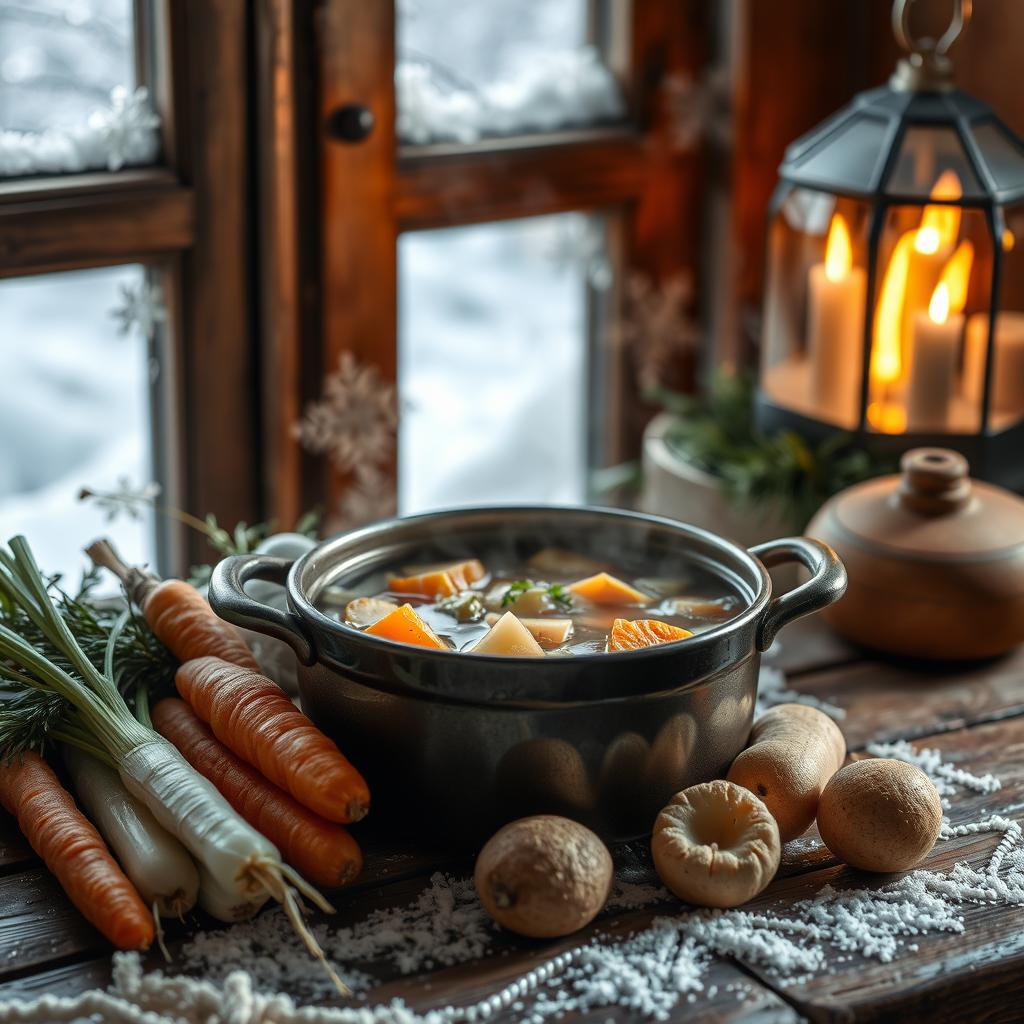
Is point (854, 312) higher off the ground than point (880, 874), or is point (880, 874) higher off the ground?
point (854, 312)

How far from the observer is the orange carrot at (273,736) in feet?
3.56

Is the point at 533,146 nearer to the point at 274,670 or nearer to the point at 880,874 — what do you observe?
the point at 274,670

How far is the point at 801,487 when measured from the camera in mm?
1776

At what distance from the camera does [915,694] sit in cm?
146

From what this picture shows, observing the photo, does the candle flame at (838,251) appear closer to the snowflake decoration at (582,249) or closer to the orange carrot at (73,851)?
the snowflake decoration at (582,249)

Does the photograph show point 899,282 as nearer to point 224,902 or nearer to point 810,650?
point 810,650

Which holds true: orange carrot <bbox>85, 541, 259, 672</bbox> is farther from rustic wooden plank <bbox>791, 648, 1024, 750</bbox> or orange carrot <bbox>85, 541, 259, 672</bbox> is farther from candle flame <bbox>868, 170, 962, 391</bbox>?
candle flame <bbox>868, 170, 962, 391</bbox>

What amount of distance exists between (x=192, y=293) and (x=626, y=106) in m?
0.69

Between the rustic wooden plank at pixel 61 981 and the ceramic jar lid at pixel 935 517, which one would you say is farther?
the ceramic jar lid at pixel 935 517

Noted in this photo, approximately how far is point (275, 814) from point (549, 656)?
255 millimetres

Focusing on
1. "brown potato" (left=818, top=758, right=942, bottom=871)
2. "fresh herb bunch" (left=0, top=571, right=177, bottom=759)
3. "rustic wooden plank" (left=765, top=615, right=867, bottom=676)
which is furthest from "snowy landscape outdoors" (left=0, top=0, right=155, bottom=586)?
"brown potato" (left=818, top=758, right=942, bottom=871)

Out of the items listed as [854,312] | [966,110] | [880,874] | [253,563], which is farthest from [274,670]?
[966,110]

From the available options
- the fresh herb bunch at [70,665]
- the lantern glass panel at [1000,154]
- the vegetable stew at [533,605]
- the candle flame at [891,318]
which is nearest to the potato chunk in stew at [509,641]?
the vegetable stew at [533,605]

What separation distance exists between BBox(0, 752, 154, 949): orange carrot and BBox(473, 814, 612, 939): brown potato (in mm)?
250
